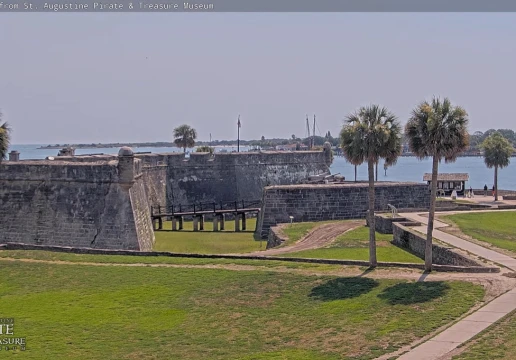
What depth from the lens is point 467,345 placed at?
41.0 feet

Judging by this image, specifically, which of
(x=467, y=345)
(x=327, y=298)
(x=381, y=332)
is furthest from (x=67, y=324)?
(x=467, y=345)

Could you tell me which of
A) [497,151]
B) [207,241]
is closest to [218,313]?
[207,241]

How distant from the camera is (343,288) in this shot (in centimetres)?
1745

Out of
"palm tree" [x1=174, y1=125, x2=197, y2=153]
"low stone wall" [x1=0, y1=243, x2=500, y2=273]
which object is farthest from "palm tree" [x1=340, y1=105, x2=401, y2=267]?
"palm tree" [x1=174, y1=125, x2=197, y2=153]

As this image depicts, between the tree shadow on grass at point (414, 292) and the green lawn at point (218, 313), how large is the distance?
0.02 meters

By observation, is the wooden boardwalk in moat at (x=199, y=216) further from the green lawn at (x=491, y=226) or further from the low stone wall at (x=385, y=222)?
the green lawn at (x=491, y=226)

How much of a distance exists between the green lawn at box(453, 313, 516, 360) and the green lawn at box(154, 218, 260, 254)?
56.7 feet

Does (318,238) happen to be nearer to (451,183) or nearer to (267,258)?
(267,258)

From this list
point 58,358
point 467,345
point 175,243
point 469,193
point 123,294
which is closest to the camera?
point 467,345

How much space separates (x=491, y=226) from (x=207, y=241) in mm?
12922

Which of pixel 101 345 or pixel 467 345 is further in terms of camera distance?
pixel 101 345

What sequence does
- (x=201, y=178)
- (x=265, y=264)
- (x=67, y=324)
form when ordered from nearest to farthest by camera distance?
(x=67, y=324)
(x=265, y=264)
(x=201, y=178)

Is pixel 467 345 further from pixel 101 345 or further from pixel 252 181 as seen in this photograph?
pixel 252 181

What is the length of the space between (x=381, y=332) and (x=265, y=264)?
6.75 m
